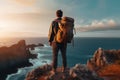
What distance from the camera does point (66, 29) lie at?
10898mm

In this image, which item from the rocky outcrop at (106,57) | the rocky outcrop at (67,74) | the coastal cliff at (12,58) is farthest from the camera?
the coastal cliff at (12,58)

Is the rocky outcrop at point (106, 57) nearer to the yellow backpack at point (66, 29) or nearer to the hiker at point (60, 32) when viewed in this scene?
the hiker at point (60, 32)

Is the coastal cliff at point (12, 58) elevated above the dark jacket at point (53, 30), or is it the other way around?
the dark jacket at point (53, 30)

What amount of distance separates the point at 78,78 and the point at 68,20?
353cm

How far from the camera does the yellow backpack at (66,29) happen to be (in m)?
10.9

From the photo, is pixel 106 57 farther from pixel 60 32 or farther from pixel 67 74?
pixel 60 32

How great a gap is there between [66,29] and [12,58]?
264 ft

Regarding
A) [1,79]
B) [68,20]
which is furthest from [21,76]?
[68,20]

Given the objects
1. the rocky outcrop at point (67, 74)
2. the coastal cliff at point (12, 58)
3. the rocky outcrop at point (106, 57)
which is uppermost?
the rocky outcrop at point (67, 74)

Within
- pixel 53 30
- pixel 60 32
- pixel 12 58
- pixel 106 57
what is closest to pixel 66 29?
pixel 60 32

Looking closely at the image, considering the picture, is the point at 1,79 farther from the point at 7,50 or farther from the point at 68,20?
the point at 68,20

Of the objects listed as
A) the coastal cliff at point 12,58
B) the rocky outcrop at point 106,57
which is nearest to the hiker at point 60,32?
the rocky outcrop at point 106,57

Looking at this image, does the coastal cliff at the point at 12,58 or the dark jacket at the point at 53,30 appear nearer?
the dark jacket at the point at 53,30

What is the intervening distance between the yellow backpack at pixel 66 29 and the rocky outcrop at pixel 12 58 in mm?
68162
